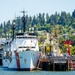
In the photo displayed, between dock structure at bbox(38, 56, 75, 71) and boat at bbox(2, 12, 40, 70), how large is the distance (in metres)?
1.89

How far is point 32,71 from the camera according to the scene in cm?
11900

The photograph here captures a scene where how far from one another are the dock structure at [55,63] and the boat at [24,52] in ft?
6.20

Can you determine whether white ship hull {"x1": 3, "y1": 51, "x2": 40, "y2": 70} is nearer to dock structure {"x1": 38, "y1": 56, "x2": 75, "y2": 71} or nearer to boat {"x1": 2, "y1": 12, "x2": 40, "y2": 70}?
boat {"x1": 2, "y1": 12, "x2": 40, "y2": 70}

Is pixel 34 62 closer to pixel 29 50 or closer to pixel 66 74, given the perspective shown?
pixel 29 50

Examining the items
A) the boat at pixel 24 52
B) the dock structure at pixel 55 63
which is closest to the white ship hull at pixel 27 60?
the boat at pixel 24 52

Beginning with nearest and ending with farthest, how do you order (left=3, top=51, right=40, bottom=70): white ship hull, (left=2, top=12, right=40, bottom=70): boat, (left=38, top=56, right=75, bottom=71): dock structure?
1. (left=38, top=56, right=75, bottom=71): dock structure
2. (left=3, top=51, right=40, bottom=70): white ship hull
3. (left=2, top=12, right=40, bottom=70): boat

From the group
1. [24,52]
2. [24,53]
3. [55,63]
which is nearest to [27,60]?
[24,53]

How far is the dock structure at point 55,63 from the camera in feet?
397

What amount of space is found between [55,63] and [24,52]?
6.78 metres

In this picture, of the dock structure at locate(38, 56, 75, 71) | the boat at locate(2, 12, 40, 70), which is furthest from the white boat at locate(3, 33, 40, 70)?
the dock structure at locate(38, 56, 75, 71)

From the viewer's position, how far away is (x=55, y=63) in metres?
121

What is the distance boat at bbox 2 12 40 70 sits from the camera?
398ft

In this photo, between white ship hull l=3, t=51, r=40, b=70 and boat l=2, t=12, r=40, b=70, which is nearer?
white ship hull l=3, t=51, r=40, b=70

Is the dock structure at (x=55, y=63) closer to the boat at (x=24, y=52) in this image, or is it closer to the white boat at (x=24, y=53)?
the boat at (x=24, y=52)
